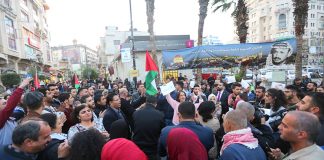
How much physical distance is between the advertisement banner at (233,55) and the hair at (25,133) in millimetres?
9932

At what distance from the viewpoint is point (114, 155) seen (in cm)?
216

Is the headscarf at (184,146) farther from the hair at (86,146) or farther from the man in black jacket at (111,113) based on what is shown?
the man in black jacket at (111,113)

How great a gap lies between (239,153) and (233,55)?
10.2 metres

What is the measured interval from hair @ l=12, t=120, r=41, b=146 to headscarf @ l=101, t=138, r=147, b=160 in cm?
75

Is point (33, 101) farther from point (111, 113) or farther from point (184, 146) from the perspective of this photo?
point (184, 146)

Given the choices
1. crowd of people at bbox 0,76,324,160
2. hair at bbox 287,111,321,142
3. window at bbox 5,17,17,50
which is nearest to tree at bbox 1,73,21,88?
A: window at bbox 5,17,17,50

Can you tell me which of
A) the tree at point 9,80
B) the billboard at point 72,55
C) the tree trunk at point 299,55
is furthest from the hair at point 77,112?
A: the billboard at point 72,55

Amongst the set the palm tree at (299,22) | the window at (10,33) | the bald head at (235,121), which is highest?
the window at (10,33)

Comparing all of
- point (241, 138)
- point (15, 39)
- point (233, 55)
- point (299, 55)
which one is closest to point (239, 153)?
point (241, 138)

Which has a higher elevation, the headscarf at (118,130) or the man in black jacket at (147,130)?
the headscarf at (118,130)

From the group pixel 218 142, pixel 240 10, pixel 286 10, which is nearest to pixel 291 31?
pixel 286 10

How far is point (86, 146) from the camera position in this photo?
2258mm

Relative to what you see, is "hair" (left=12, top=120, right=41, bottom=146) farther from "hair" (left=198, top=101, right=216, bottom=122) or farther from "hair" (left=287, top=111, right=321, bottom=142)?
"hair" (left=198, top=101, right=216, bottom=122)

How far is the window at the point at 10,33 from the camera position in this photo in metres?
26.3
